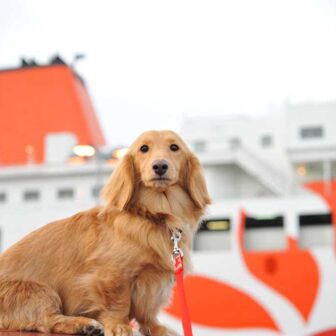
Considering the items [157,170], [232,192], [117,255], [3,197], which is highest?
[157,170]

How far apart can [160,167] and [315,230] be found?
14.9 metres

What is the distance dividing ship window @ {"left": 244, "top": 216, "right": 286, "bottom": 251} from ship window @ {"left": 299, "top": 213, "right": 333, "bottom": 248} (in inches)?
23.1

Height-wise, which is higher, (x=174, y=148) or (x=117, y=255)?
(x=174, y=148)

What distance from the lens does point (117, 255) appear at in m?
2.72

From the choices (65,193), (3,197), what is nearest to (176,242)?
(65,193)

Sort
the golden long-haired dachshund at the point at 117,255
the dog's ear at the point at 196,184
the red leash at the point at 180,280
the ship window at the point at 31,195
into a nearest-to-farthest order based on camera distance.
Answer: the red leash at the point at 180,280
the golden long-haired dachshund at the point at 117,255
the dog's ear at the point at 196,184
the ship window at the point at 31,195

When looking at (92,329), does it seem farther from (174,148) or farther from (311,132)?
(311,132)

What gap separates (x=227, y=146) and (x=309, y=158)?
122 inches

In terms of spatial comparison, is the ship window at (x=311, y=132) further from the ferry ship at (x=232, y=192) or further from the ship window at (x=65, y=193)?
the ship window at (x=65, y=193)

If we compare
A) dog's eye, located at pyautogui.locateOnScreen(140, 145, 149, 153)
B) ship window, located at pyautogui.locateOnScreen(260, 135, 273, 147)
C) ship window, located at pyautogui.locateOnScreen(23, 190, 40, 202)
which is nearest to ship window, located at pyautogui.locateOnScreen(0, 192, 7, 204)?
ship window, located at pyautogui.locateOnScreen(23, 190, 40, 202)

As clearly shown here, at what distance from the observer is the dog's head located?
283 centimetres

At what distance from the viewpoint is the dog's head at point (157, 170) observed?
2826 millimetres

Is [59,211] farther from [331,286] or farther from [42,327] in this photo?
[42,327]

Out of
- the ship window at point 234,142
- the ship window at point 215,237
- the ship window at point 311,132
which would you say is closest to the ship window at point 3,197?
the ship window at point 215,237
